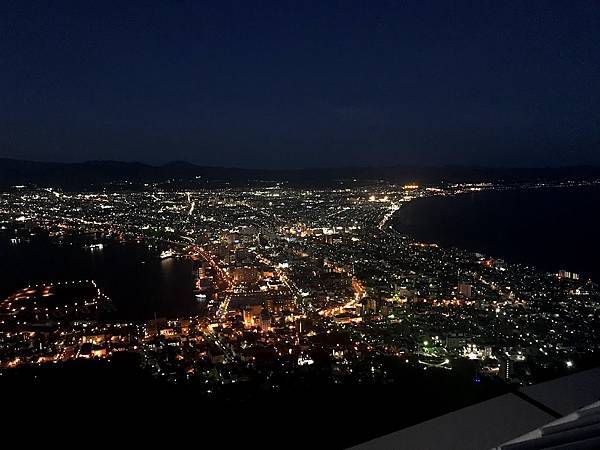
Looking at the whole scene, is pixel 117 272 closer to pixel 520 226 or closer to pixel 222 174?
pixel 520 226

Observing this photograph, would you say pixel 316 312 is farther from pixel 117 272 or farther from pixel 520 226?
pixel 520 226

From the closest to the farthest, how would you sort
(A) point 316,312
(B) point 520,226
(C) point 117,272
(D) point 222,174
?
(A) point 316,312 → (C) point 117,272 → (B) point 520,226 → (D) point 222,174

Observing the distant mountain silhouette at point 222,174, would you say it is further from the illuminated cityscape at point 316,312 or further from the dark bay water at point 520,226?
the illuminated cityscape at point 316,312

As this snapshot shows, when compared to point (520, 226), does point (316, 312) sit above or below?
below

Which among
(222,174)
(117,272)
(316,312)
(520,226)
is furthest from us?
(222,174)

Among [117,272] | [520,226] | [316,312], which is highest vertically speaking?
[520,226]

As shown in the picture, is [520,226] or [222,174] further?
[222,174]

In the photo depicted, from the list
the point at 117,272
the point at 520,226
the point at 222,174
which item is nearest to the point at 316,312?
the point at 117,272
